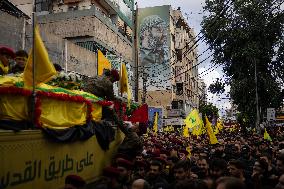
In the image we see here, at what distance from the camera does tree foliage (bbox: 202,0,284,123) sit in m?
32.2

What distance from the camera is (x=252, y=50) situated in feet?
103

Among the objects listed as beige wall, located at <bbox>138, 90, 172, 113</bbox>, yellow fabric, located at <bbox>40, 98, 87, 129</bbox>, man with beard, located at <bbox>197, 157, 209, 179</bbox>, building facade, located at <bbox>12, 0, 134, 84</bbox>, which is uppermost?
building facade, located at <bbox>12, 0, 134, 84</bbox>

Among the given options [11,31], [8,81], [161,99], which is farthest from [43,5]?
[8,81]

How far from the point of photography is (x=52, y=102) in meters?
5.54

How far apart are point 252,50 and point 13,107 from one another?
29029 mm

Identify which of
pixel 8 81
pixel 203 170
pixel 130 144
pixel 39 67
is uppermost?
pixel 39 67

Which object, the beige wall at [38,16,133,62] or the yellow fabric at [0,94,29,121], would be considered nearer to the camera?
the yellow fabric at [0,94,29,121]

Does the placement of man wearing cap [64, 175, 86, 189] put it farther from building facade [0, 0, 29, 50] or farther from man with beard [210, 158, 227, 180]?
building facade [0, 0, 29, 50]

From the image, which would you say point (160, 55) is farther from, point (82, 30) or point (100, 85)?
point (100, 85)

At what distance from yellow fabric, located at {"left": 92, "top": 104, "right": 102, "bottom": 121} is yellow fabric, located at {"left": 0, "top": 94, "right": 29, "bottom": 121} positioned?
2.12 metres

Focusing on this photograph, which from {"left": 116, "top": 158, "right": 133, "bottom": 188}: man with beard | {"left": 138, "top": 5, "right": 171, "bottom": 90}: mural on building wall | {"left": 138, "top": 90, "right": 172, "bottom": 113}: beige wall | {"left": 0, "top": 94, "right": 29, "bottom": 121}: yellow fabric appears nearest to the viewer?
{"left": 0, "top": 94, "right": 29, "bottom": 121}: yellow fabric

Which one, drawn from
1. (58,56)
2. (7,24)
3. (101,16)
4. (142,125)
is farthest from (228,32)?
(142,125)

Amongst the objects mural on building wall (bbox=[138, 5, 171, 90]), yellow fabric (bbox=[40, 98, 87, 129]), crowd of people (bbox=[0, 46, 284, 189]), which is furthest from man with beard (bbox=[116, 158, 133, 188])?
mural on building wall (bbox=[138, 5, 171, 90])

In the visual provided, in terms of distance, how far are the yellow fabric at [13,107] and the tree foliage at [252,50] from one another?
28.3 metres
